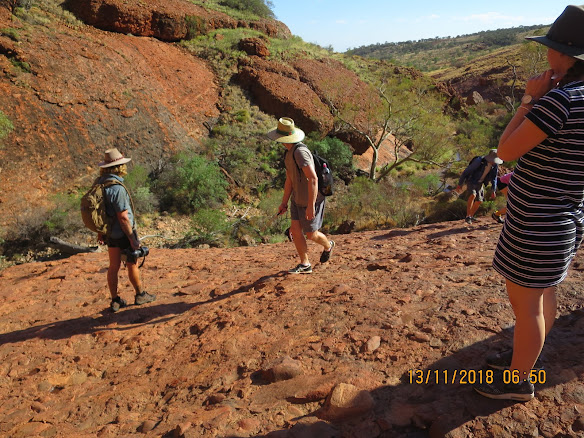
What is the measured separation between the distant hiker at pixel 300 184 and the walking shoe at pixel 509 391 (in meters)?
2.30

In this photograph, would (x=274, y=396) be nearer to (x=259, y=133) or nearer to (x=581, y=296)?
(x=581, y=296)

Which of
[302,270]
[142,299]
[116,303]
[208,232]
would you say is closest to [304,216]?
[302,270]

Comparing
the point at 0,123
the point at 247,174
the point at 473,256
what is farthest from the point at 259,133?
the point at 473,256

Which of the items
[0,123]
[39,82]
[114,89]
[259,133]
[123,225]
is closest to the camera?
[123,225]

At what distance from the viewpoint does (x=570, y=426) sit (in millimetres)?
1810

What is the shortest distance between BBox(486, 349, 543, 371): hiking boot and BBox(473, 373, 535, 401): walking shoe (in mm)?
172

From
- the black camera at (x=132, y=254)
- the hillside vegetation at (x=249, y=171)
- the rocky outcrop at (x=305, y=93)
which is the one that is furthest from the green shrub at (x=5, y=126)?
the rocky outcrop at (x=305, y=93)

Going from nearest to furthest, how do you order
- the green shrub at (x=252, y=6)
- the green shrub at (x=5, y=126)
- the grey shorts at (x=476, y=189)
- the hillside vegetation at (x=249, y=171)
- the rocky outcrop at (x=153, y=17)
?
the grey shorts at (x=476, y=189) → the hillside vegetation at (x=249, y=171) → the green shrub at (x=5, y=126) → the rocky outcrop at (x=153, y=17) → the green shrub at (x=252, y=6)

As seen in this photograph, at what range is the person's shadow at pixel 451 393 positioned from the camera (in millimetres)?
1935

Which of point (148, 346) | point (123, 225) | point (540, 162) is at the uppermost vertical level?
point (540, 162)

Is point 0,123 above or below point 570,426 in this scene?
above

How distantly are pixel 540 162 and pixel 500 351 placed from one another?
4.15 ft

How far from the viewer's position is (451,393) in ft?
6.91

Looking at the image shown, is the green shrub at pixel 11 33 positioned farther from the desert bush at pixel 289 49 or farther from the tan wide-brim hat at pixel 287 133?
the tan wide-brim hat at pixel 287 133
